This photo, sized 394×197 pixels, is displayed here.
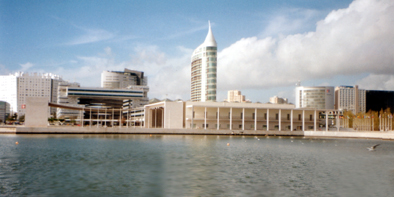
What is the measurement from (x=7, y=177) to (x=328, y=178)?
63.3 ft

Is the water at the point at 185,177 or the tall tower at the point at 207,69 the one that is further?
the tall tower at the point at 207,69

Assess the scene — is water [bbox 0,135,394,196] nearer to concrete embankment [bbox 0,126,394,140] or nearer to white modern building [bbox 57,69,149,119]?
concrete embankment [bbox 0,126,394,140]

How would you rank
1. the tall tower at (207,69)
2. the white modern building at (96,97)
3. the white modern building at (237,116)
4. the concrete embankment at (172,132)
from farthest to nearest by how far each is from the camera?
the white modern building at (96,97)
the tall tower at (207,69)
the white modern building at (237,116)
the concrete embankment at (172,132)

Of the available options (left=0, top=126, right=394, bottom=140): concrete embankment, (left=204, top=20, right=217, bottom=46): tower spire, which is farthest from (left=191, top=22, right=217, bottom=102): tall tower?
(left=0, top=126, right=394, bottom=140): concrete embankment

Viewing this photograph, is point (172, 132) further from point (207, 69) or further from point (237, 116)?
point (207, 69)

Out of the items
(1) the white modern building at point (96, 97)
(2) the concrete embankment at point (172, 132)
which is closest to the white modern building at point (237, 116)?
(2) the concrete embankment at point (172, 132)

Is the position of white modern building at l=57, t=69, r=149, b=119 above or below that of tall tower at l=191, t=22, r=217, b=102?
below

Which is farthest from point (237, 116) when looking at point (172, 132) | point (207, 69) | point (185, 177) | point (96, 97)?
point (96, 97)

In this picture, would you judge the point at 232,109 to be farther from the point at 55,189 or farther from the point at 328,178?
the point at 55,189

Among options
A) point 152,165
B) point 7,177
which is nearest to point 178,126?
point 152,165

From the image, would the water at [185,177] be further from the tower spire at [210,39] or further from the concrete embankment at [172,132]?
the tower spire at [210,39]

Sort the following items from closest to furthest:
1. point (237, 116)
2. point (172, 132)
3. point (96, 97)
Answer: point (172, 132), point (237, 116), point (96, 97)

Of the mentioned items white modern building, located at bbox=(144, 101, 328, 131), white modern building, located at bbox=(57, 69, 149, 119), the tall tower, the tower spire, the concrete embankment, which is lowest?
the concrete embankment

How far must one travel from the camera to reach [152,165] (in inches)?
1063
